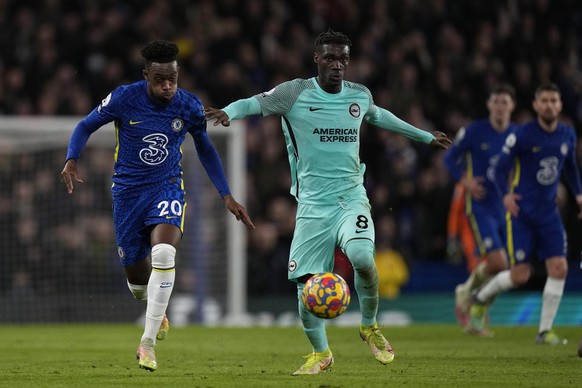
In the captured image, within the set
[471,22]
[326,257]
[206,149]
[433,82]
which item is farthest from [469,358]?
[471,22]

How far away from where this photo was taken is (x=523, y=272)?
13.2 metres

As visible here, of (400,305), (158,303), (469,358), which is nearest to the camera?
(158,303)

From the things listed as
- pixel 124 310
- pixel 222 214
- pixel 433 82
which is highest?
pixel 433 82

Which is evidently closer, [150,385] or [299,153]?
[150,385]

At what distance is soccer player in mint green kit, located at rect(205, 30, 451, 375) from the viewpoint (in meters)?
9.08

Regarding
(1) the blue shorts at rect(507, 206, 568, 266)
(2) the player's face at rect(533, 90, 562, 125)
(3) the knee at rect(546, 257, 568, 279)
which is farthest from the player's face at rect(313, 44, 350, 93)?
(3) the knee at rect(546, 257, 568, 279)

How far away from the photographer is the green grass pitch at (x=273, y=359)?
835cm

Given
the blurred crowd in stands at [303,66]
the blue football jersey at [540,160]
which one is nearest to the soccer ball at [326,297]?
the blue football jersey at [540,160]

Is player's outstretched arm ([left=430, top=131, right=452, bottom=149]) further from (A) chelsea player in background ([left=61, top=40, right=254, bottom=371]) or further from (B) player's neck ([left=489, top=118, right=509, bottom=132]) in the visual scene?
(B) player's neck ([left=489, top=118, right=509, bottom=132])

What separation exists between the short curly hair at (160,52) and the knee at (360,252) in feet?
6.43

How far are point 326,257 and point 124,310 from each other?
34.3ft

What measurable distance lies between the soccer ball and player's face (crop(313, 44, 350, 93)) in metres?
1.55

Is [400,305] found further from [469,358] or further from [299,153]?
[299,153]

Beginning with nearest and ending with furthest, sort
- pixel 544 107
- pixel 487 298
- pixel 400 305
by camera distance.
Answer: pixel 544 107 < pixel 487 298 < pixel 400 305
